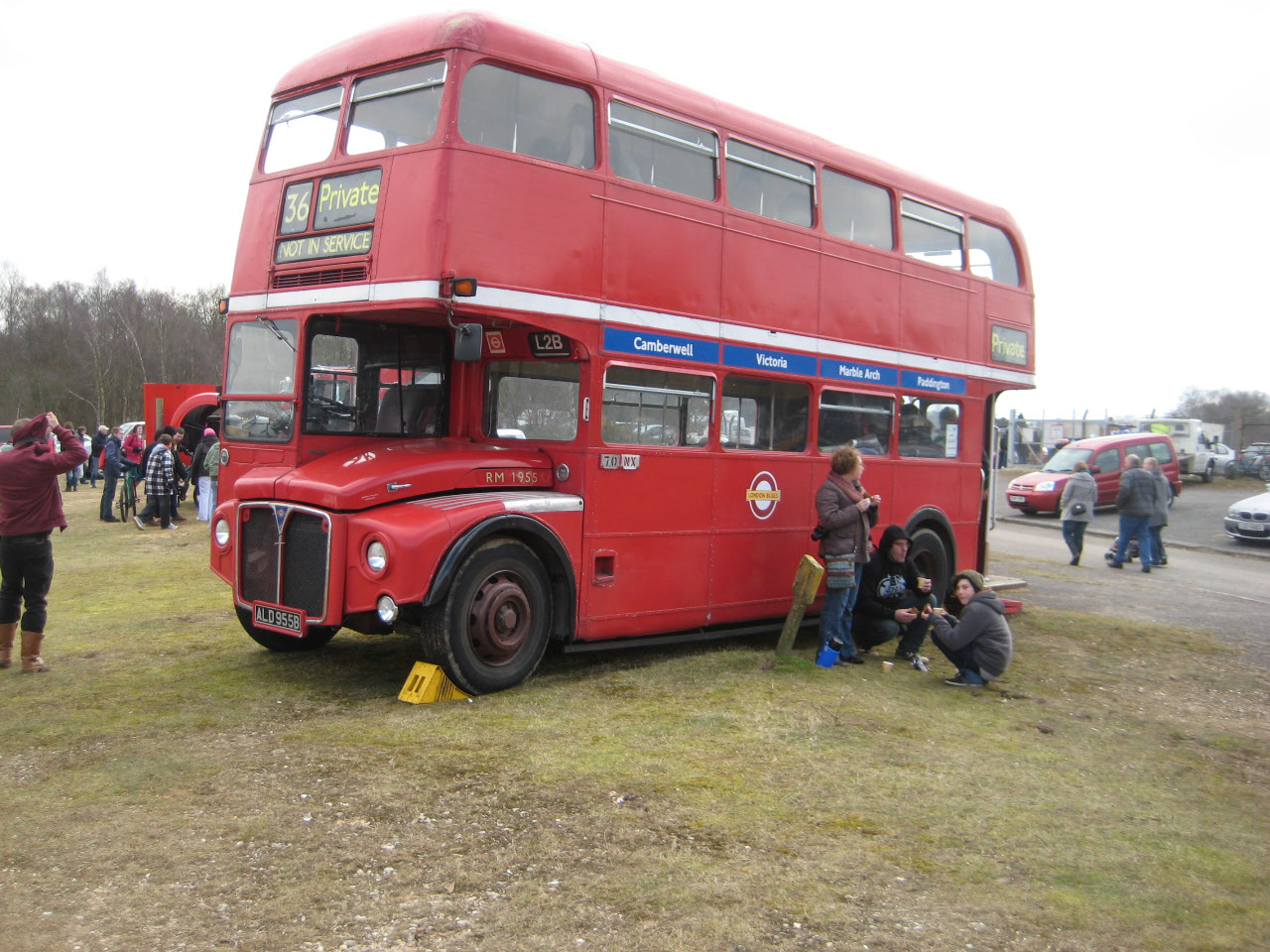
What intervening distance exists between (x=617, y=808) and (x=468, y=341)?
3.18 m

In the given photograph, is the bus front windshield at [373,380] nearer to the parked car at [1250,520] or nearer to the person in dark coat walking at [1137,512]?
the person in dark coat walking at [1137,512]

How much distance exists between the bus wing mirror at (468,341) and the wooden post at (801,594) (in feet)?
10.9

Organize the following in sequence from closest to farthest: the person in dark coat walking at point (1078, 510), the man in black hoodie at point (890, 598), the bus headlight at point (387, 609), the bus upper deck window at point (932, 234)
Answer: the bus headlight at point (387, 609) → the man in black hoodie at point (890, 598) → the bus upper deck window at point (932, 234) → the person in dark coat walking at point (1078, 510)

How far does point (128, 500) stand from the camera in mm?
19531

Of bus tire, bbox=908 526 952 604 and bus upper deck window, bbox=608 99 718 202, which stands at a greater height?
bus upper deck window, bbox=608 99 718 202

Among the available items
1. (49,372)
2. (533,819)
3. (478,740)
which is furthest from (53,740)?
(49,372)

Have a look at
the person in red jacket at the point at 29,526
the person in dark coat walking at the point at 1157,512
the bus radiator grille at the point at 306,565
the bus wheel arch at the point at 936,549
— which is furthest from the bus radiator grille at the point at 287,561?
the person in dark coat walking at the point at 1157,512

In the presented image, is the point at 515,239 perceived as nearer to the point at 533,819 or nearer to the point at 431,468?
the point at 431,468

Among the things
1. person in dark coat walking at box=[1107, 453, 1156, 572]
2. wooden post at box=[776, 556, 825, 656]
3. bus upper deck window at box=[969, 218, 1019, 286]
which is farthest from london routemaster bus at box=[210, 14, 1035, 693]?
person in dark coat walking at box=[1107, 453, 1156, 572]

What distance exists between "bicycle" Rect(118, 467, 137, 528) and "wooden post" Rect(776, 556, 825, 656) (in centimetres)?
1357

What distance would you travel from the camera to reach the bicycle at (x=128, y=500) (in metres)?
18.6

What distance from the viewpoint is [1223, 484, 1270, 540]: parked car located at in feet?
74.6

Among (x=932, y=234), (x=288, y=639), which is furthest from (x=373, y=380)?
(x=932, y=234)

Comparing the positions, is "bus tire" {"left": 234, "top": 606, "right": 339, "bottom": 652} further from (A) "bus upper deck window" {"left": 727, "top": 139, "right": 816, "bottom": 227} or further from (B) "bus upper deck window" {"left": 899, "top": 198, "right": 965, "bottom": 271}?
(B) "bus upper deck window" {"left": 899, "top": 198, "right": 965, "bottom": 271}
